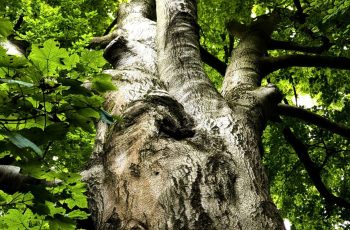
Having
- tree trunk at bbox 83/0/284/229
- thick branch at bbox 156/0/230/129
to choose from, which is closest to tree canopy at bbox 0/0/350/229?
tree trunk at bbox 83/0/284/229

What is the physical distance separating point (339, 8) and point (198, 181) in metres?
3.10

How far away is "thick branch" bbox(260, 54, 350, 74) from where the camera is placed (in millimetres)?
4488

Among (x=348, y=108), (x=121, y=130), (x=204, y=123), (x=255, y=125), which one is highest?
(x=348, y=108)

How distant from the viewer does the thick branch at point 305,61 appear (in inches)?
177

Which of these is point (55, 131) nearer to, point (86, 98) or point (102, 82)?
point (86, 98)

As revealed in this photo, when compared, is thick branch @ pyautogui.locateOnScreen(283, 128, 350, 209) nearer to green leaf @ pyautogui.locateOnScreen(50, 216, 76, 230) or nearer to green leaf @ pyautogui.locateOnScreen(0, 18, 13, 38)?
green leaf @ pyautogui.locateOnScreen(50, 216, 76, 230)

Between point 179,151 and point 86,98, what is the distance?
828mm

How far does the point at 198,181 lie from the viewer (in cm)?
203

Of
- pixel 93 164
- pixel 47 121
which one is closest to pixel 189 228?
pixel 47 121

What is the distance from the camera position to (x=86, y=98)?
153cm

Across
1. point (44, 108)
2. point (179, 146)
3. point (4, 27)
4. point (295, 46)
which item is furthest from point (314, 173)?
point (4, 27)

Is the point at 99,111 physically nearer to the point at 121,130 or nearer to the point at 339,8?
the point at 121,130

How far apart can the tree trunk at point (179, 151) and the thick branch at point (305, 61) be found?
87 cm

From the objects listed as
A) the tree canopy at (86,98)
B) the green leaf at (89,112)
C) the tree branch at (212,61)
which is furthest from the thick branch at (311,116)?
the green leaf at (89,112)
